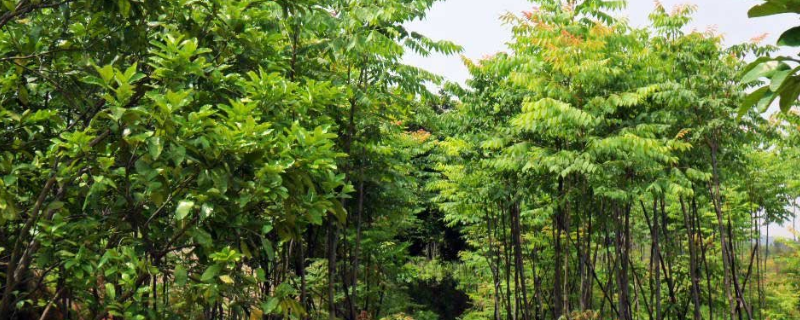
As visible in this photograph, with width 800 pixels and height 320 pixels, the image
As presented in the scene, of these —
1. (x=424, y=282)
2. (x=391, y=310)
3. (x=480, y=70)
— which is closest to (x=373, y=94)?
(x=480, y=70)

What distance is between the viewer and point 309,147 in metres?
3.36

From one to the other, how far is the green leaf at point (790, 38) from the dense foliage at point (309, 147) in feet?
0.44

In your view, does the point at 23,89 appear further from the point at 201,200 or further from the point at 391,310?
the point at 391,310

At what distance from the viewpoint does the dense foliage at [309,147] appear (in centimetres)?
324

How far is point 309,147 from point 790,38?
106 inches

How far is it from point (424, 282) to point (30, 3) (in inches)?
794

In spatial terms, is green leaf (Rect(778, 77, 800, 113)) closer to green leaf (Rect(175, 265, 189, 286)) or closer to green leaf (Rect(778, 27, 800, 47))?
green leaf (Rect(778, 27, 800, 47))

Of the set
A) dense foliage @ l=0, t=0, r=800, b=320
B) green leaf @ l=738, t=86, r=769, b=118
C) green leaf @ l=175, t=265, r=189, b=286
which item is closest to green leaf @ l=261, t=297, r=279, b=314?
dense foliage @ l=0, t=0, r=800, b=320

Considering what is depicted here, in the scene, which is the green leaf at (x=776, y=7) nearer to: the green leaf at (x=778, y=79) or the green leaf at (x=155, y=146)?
the green leaf at (x=778, y=79)

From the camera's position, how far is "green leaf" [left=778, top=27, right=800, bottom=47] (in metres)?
0.91

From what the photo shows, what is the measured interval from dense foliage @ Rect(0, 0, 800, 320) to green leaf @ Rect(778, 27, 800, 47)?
13cm

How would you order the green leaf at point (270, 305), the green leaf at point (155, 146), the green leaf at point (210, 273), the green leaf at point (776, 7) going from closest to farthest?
the green leaf at point (776, 7)
the green leaf at point (155, 146)
the green leaf at point (210, 273)
the green leaf at point (270, 305)

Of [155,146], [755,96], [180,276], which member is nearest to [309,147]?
[155,146]

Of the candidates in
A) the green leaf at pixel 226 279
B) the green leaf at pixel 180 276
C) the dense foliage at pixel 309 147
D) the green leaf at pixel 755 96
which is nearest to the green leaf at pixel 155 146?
the dense foliage at pixel 309 147
